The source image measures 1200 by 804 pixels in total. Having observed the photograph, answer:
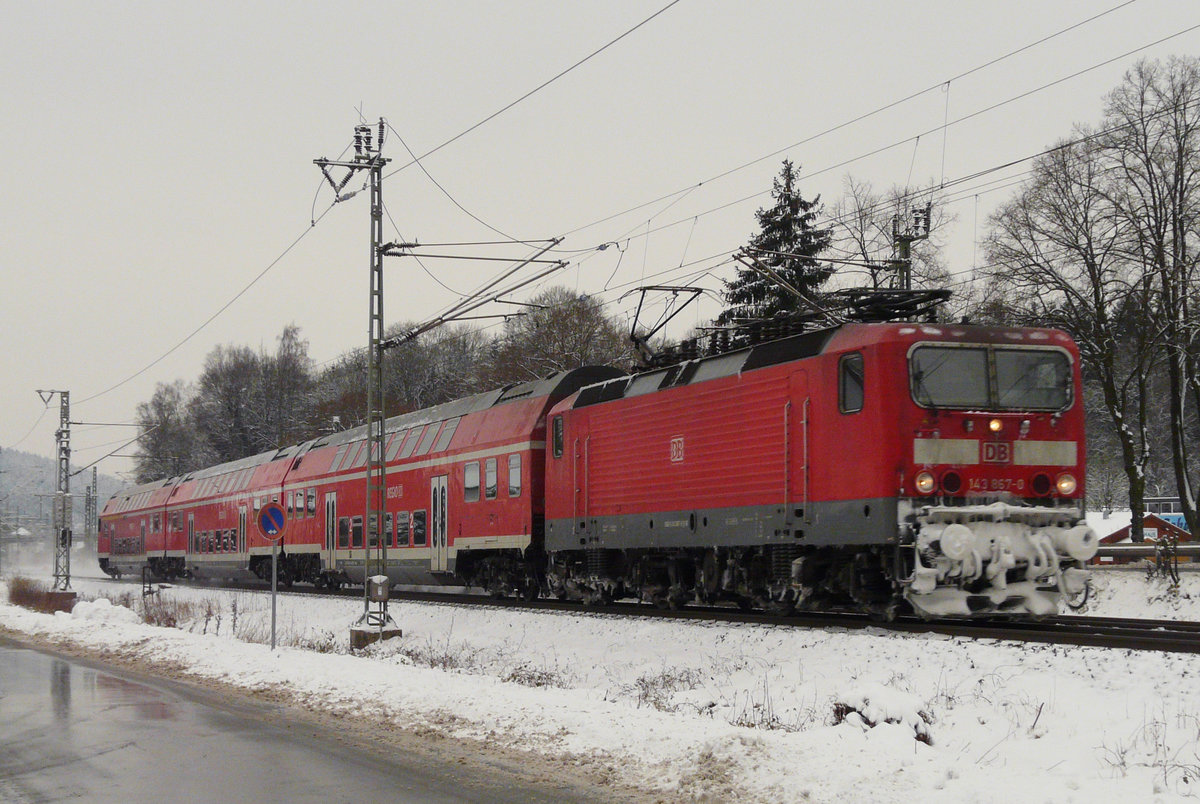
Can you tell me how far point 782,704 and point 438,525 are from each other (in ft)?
51.5

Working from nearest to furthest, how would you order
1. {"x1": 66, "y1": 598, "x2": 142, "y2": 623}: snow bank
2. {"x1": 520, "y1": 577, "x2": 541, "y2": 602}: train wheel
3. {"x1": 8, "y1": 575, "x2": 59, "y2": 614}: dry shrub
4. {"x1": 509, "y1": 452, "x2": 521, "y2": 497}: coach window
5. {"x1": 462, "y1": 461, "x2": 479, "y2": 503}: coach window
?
{"x1": 509, "y1": 452, "x2": 521, "y2": 497}: coach window < {"x1": 520, "y1": 577, "x2": 541, "y2": 602}: train wheel < {"x1": 462, "y1": 461, "x2": 479, "y2": 503}: coach window < {"x1": 66, "y1": 598, "x2": 142, "y2": 623}: snow bank < {"x1": 8, "y1": 575, "x2": 59, "y2": 614}: dry shrub

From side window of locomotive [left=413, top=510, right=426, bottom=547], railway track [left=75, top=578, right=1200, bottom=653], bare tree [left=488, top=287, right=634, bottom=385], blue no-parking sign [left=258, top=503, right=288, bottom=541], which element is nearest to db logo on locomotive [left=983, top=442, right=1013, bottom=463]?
railway track [left=75, top=578, right=1200, bottom=653]

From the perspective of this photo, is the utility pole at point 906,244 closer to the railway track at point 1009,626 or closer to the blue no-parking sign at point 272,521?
the railway track at point 1009,626

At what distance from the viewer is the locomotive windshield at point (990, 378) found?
48.7 ft

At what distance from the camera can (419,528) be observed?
2833cm

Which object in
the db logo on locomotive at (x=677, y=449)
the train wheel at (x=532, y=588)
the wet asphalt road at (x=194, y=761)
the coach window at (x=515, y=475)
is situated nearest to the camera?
the wet asphalt road at (x=194, y=761)

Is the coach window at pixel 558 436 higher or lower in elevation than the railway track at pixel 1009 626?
higher

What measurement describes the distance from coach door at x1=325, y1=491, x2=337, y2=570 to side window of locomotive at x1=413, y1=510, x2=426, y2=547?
522 centimetres

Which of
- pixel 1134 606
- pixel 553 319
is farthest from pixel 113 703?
pixel 553 319

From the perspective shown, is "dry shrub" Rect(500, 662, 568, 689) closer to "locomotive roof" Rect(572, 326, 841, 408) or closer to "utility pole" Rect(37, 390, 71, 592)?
"locomotive roof" Rect(572, 326, 841, 408)

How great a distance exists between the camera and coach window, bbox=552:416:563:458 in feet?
73.6

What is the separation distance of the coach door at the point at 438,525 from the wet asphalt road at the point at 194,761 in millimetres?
12589

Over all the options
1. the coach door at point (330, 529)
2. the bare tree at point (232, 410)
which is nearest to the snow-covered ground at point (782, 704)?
the coach door at point (330, 529)

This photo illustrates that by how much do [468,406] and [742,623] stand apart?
12.4m
